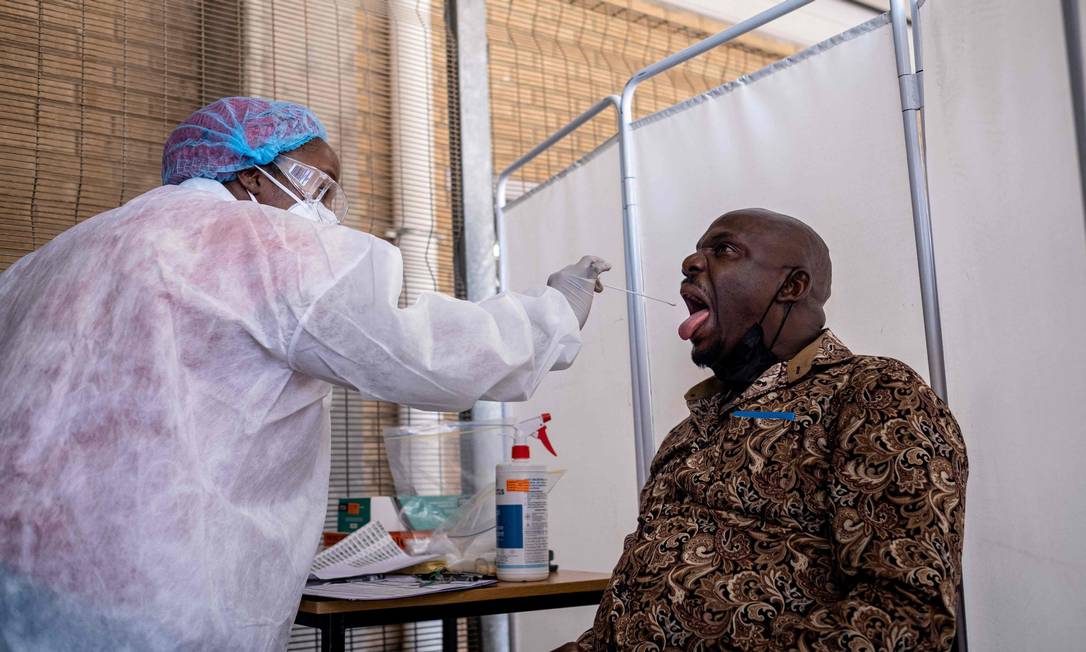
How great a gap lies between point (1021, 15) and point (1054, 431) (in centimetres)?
74

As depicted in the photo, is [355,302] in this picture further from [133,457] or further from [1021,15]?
[1021,15]

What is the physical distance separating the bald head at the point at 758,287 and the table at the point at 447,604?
0.55 m

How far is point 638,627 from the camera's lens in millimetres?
1574

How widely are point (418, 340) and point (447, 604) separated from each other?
556 mm

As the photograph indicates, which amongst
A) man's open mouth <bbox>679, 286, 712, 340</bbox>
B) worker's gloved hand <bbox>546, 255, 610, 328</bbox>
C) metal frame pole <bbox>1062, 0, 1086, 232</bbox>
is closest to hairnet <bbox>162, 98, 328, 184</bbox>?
worker's gloved hand <bbox>546, 255, 610, 328</bbox>

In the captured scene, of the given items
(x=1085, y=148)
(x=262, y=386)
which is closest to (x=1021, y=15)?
(x=1085, y=148)

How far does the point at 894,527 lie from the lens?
4.44 feet

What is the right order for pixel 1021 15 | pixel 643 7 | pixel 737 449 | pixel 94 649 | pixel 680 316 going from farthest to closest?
pixel 643 7, pixel 680 316, pixel 1021 15, pixel 737 449, pixel 94 649

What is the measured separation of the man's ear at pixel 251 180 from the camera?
1797 millimetres

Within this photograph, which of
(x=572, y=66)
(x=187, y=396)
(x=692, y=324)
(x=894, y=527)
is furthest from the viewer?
(x=572, y=66)

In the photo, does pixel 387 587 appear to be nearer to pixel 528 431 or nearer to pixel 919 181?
pixel 528 431

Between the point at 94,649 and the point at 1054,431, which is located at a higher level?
the point at 1054,431

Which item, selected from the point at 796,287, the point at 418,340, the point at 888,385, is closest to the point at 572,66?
the point at 796,287

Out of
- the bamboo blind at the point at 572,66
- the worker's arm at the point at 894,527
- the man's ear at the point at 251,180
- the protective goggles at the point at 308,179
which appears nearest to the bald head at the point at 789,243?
the worker's arm at the point at 894,527
